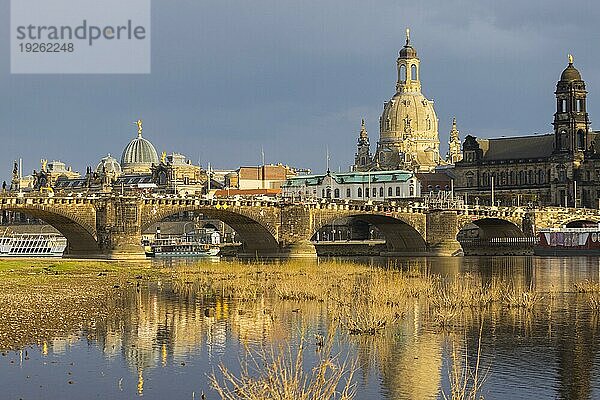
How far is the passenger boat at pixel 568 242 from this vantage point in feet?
417

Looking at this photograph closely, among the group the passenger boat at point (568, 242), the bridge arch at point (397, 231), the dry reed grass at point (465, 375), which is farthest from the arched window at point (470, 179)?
the dry reed grass at point (465, 375)

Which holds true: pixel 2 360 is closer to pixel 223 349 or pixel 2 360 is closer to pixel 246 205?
pixel 223 349

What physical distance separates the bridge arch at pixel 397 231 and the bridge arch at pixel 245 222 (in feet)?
20.5

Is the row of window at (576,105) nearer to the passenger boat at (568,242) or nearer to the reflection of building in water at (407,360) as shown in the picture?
the passenger boat at (568,242)

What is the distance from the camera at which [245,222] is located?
115 meters

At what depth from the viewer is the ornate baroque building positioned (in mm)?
177500

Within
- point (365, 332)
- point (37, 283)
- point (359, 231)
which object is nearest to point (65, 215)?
point (37, 283)

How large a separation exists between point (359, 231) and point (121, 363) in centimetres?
15164

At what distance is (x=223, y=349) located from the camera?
100ft

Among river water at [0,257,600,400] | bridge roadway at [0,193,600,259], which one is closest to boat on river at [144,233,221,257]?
bridge roadway at [0,193,600,259]

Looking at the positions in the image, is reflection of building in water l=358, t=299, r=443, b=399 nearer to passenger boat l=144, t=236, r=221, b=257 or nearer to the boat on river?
the boat on river

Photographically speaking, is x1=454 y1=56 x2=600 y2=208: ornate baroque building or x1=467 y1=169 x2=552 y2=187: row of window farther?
x1=467 y1=169 x2=552 y2=187: row of window

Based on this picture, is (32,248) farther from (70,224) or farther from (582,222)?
(582,222)

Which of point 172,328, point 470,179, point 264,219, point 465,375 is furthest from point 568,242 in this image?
point 465,375
